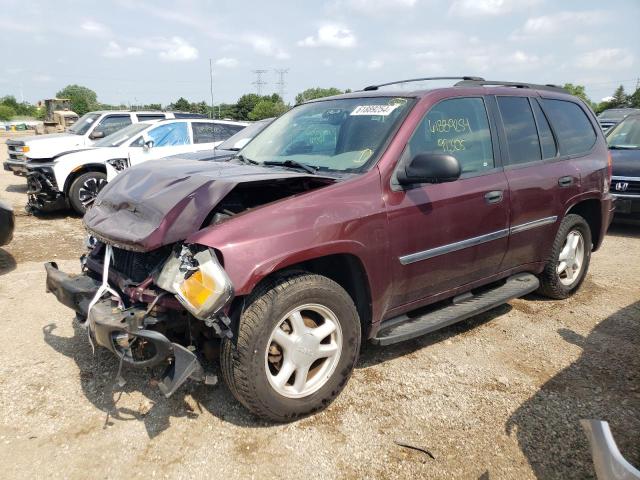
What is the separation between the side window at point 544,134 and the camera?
408cm

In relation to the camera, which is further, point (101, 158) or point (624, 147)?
point (101, 158)

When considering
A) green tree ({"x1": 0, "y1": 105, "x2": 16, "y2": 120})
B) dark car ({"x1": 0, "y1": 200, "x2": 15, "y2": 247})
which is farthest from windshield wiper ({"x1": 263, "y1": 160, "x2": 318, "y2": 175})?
green tree ({"x1": 0, "y1": 105, "x2": 16, "y2": 120})

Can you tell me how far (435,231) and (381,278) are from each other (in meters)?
0.53

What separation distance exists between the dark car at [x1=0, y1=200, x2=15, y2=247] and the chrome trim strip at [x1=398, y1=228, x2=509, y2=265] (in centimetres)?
476

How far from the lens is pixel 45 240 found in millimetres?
6746

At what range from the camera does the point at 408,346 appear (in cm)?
369

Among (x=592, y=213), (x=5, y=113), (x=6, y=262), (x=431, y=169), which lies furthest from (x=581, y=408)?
(x=5, y=113)

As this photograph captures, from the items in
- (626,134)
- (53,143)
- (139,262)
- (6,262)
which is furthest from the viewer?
(53,143)

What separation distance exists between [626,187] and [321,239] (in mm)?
6594

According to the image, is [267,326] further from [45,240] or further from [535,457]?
[45,240]

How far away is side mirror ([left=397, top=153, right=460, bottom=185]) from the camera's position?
2809 mm

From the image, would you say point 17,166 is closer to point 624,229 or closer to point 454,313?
point 454,313

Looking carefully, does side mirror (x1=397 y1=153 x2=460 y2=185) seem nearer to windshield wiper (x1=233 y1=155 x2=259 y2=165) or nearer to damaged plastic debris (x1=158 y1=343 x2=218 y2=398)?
windshield wiper (x1=233 y1=155 x2=259 y2=165)

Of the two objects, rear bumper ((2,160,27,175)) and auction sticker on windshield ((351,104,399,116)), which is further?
rear bumper ((2,160,27,175))
